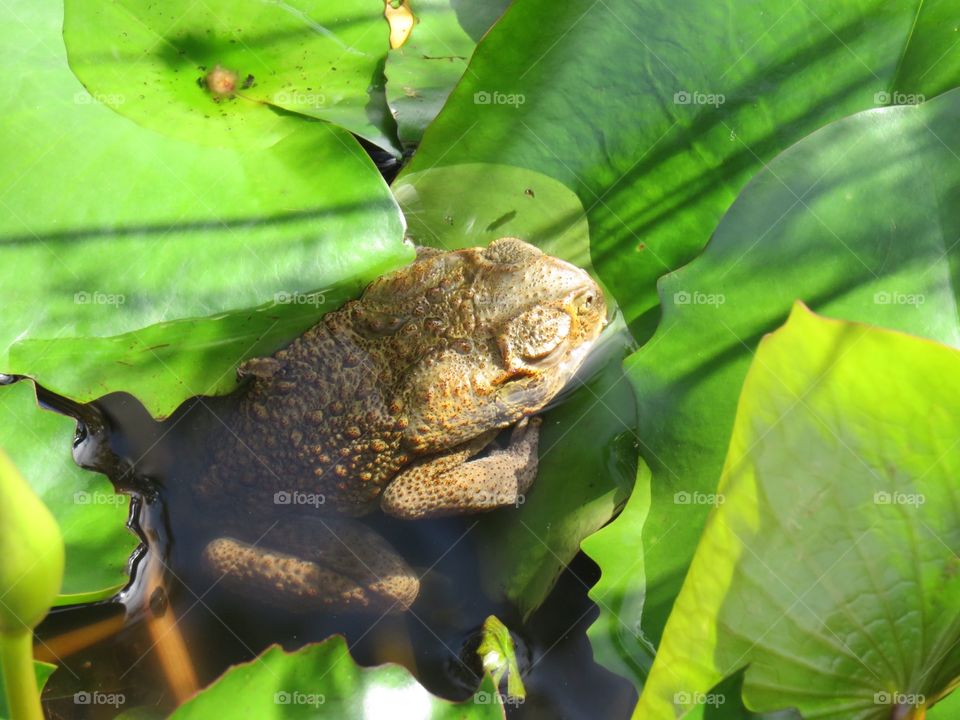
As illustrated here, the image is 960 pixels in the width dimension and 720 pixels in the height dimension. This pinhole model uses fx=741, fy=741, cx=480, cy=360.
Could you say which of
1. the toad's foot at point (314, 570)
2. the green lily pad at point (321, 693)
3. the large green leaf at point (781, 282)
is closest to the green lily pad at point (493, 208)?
the large green leaf at point (781, 282)

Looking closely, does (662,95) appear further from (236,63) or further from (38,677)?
(38,677)

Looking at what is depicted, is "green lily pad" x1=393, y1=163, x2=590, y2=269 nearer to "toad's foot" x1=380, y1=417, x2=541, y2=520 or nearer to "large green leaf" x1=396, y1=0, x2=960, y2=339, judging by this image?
"large green leaf" x1=396, y1=0, x2=960, y2=339

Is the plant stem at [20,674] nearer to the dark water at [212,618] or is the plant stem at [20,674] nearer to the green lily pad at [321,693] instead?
the green lily pad at [321,693]

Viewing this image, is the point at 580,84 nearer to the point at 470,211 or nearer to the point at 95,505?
the point at 470,211

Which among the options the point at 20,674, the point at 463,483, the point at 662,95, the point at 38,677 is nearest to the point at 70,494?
the point at 38,677

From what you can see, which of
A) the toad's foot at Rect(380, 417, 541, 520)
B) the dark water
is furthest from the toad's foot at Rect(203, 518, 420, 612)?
the toad's foot at Rect(380, 417, 541, 520)
